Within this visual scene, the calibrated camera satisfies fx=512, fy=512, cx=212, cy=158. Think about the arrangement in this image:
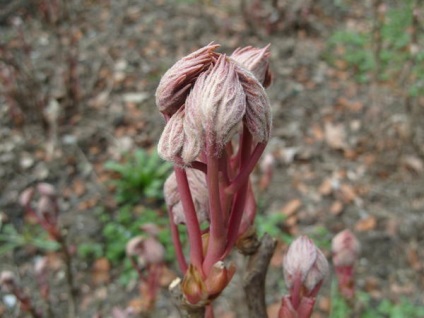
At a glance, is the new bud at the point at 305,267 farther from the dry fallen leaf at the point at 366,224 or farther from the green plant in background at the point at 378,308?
the dry fallen leaf at the point at 366,224

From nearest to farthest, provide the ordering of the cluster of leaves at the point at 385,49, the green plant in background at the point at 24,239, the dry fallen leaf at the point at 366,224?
the green plant in background at the point at 24,239, the dry fallen leaf at the point at 366,224, the cluster of leaves at the point at 385,49

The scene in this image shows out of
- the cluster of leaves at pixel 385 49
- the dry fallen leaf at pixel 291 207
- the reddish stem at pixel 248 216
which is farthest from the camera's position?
the cluster of leaves at pixel 385 49

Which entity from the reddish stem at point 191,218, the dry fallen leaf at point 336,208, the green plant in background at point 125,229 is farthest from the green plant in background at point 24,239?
the reddish stem at point 191,218

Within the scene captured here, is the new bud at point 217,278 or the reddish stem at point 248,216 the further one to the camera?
the reddish stem at point 248,216

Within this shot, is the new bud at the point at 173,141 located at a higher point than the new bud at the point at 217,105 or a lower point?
lower

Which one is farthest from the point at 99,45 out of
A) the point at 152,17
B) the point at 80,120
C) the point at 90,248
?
the point at 90,248

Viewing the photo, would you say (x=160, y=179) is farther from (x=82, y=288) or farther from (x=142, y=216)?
(x=82, y=288)

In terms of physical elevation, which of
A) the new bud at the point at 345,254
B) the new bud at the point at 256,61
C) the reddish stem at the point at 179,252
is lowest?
the new bud at the point at 345,254

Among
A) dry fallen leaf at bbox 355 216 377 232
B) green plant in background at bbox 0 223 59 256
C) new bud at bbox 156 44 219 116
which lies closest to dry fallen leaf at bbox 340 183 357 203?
dry fallen leaf at bbox 355 216 377 232
